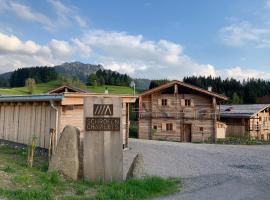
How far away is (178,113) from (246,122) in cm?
966

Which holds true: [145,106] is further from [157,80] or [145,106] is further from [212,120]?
[157,80]

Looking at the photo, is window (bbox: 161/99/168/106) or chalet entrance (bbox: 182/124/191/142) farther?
window (bbox: 161/99/168/106)

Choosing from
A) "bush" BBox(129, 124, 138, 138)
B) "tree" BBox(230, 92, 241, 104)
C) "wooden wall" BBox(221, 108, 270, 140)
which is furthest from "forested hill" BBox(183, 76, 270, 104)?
"bush" BBox(129, 124, 138, 138)

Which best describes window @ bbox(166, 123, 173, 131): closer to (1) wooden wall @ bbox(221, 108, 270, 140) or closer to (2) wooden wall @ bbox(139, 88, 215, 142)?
(2) wooden wall @ bbox(139, 88, 215, 142)

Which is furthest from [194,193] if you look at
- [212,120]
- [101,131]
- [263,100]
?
[263,100]

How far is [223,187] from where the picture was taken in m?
10.5

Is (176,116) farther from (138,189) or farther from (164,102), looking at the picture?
(138,189)

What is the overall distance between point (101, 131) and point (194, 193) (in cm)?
361

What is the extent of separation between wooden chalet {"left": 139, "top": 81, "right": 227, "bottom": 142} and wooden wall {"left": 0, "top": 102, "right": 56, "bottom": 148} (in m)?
20.1

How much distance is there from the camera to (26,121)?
58.1 feet

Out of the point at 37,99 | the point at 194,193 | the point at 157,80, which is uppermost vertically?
the point at 157,80

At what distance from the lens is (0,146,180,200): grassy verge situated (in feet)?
28.2

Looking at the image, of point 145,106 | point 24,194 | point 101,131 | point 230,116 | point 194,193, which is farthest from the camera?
point 230,116

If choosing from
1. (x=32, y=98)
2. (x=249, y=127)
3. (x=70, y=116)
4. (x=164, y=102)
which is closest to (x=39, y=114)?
(x=32, y=98)
